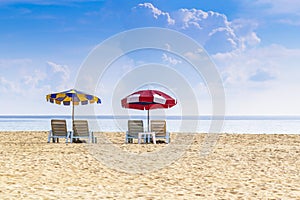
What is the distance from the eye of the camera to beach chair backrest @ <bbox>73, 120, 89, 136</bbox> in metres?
12.6

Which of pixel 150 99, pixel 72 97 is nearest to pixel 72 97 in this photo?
pixel 72 97

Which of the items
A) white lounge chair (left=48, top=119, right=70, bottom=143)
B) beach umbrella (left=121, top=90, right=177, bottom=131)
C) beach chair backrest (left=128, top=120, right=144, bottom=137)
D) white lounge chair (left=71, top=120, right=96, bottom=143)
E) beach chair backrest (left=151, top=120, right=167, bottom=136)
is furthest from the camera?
beach chair backrest (left=151, top=120, right=167, bottom=136)

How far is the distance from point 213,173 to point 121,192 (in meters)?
2.10

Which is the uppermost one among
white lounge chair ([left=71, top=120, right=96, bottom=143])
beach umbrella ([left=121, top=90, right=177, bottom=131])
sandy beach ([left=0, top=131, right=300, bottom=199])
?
beach umbrella ([left=121, top=90, right=177, bottom=131])

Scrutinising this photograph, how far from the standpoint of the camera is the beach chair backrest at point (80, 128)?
12.6 meters

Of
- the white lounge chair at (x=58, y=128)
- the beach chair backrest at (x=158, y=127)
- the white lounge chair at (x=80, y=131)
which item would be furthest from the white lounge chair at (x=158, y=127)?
the white lounge chair at (x=58, y=128)

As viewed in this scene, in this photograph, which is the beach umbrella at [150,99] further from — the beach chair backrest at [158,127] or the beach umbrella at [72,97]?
the beach umbrella at [72,97]

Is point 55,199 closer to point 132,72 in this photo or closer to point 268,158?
point 268,158

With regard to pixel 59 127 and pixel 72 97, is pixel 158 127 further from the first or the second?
pixel 59 127

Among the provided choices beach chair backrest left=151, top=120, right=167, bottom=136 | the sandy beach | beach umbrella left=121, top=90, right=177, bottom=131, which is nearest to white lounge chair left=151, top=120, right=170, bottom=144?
beach chair backrest left=151, top=120, right=167, bottom=136

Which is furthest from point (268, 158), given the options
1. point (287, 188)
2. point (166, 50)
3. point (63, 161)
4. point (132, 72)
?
point (166, 50)

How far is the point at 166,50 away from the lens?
716 inches

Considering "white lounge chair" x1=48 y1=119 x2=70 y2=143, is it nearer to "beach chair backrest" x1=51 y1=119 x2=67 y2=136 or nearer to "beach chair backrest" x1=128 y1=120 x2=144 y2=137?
"beach chair backrest" x1=51 y1=119 x2=67 y2=136

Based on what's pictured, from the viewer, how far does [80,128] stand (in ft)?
41.7
